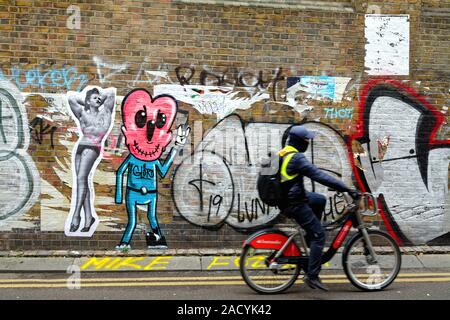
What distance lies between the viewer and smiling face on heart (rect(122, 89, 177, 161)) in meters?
7.74

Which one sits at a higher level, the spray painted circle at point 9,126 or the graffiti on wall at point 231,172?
the spray painted circle at point 9,126

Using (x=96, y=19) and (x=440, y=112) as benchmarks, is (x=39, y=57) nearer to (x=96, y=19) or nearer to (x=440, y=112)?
(x=96, y=19)

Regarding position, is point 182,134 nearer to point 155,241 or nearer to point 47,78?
point 155,241

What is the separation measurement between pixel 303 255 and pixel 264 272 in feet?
1.57

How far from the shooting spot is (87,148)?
7.70 meters

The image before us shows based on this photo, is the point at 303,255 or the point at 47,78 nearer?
the point at 303,255

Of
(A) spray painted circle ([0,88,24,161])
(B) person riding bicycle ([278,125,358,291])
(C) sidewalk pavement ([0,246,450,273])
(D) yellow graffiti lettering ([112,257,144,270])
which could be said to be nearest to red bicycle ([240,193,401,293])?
(B) person riding bicycle ([278,125,358,291])

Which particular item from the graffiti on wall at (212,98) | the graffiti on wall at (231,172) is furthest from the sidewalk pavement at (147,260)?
the graffiti on wall at (212,98)

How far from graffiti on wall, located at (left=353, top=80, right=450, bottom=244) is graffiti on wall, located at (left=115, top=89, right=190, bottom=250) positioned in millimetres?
2976

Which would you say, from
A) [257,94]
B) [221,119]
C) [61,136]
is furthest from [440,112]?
[61,136]

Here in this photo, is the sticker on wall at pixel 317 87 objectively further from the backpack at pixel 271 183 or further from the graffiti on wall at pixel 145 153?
the backpack at pixel 271 183

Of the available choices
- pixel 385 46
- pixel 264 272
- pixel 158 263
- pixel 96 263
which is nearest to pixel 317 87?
pixel 385 46

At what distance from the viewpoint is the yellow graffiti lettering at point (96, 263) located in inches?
277

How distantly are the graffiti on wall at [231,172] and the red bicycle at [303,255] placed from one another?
2105 mm
